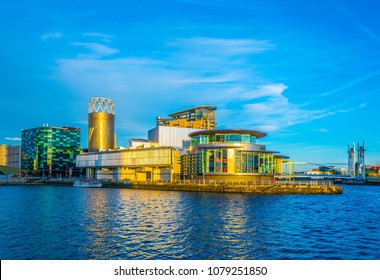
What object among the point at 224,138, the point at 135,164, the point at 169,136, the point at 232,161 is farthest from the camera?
the point at 169,136

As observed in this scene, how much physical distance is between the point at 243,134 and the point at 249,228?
85.1 meters

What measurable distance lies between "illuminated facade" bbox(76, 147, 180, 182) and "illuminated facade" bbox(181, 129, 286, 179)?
14.0 metres

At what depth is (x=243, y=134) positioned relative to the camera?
12875cm

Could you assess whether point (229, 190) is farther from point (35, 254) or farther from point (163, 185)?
point (35, 254)

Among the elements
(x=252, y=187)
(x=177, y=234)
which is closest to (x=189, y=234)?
(x=177, y=234)

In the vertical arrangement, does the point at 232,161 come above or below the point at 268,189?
above

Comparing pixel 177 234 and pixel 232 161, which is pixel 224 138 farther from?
pixel 177 234

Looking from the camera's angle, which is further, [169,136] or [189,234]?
[169,136]

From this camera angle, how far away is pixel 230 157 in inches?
4855

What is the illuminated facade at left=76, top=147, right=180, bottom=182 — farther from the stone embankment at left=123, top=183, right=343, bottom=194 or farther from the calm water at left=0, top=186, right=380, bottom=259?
the calm water at left=0, top=186, right=380, bottom=259

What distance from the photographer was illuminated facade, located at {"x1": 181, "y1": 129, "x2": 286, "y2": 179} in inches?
Result: 4850

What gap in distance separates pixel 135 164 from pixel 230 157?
169 feet

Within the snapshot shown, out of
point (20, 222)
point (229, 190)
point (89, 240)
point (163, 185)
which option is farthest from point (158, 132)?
point (89, 240)

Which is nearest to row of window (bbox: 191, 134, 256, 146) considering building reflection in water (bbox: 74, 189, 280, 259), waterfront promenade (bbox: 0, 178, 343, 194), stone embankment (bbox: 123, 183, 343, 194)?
waterfront promenade (bbox: 0, 178, 343, 194)
